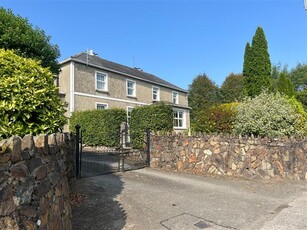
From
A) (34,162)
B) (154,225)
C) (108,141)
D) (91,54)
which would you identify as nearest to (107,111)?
(108,141)

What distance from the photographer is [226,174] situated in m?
9.05

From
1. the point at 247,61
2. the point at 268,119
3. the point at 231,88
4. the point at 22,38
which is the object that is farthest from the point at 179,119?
the point at 231,88

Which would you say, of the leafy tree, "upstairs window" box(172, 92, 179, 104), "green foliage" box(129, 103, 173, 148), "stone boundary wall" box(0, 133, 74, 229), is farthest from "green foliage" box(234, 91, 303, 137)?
the leafy tree

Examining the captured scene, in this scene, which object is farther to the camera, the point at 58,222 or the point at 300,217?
the point at 300,217

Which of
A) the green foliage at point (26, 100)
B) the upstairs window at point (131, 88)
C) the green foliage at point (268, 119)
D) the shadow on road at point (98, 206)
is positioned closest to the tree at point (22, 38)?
the shadow on road at point (98, 206)

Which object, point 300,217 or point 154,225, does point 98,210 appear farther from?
point 300,217

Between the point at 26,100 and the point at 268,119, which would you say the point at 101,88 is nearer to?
the point at 268,119

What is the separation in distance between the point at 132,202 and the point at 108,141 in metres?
10.6

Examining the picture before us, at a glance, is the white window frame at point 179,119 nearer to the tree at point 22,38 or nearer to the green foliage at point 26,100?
the tree at point 22,38

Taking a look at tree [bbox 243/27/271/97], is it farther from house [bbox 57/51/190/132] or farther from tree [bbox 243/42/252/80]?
house [bbox 57/51/190/132]

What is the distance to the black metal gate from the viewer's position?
876 centimetres

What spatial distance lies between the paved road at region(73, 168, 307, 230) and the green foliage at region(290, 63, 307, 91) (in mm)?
38071

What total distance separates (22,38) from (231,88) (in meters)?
35.5

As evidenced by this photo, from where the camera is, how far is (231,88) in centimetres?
4016
